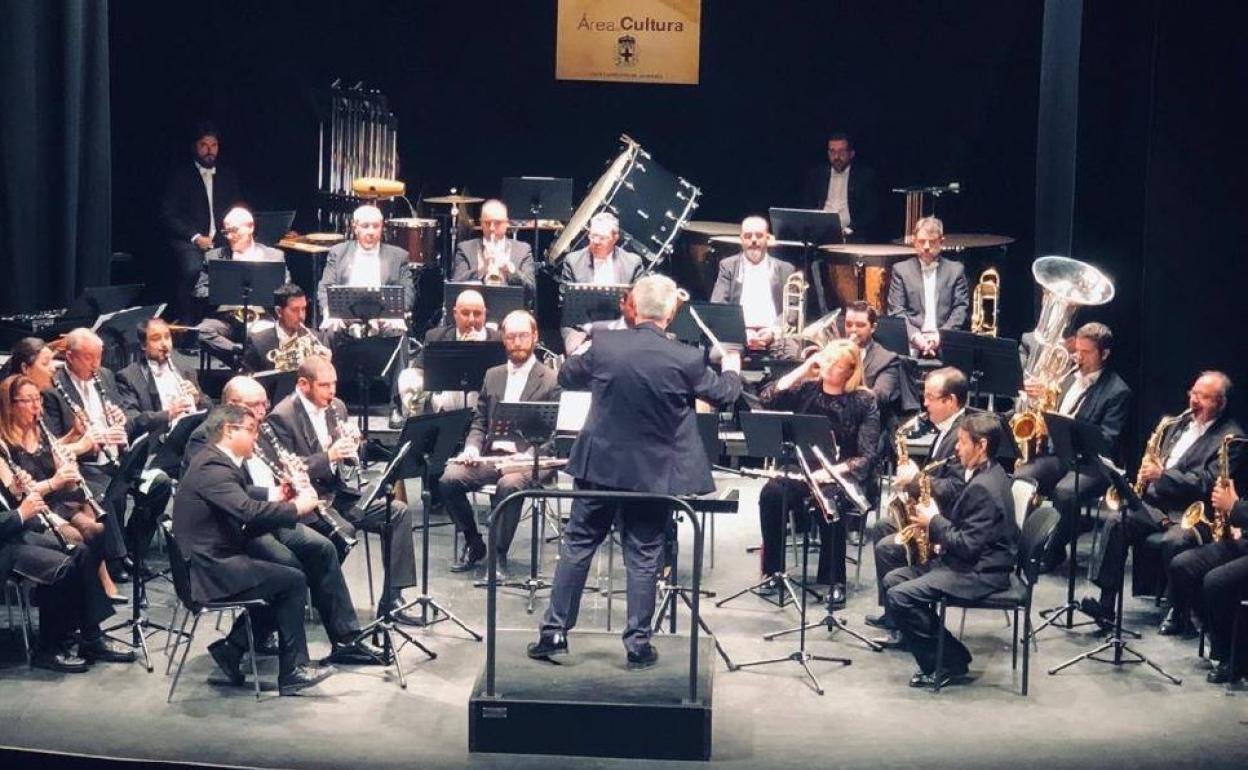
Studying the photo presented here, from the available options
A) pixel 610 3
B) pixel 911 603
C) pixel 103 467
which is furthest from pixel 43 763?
pixel 610 3

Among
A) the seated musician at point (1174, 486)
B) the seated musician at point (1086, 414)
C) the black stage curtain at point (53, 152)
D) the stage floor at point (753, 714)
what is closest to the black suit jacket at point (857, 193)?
the seated musician at point (1086, 414)

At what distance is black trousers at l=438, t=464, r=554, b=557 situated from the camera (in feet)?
34.0

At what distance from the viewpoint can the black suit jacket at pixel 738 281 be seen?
→ 13.1 meters

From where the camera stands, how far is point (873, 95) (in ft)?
51.3

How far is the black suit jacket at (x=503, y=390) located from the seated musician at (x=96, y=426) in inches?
74.5

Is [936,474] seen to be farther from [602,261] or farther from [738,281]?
[602,261]

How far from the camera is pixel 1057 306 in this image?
37.6ft

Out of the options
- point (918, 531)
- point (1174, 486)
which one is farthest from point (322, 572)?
point (1174, 486)

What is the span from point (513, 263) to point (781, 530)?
12.8 ft

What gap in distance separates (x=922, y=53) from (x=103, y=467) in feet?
27.1

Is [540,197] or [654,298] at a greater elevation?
[540,197]

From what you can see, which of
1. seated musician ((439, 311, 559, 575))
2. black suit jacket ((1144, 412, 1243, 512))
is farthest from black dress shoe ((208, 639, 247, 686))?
black suit jacket ((1144, 412, 1243, 512))

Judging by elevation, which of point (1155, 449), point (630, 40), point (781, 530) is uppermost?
point (630, 40)

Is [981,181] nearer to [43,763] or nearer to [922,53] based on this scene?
[922,53]
